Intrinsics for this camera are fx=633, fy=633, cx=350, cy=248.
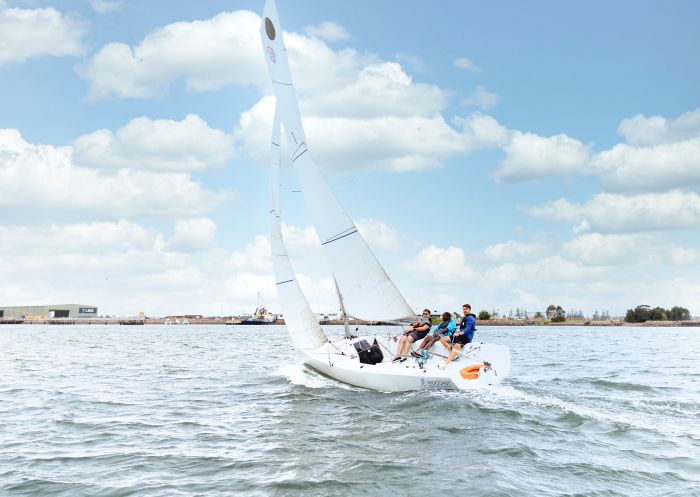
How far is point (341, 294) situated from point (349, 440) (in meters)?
9.24

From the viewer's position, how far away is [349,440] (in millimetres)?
13125

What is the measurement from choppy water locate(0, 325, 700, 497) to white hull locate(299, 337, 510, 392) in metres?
0.39

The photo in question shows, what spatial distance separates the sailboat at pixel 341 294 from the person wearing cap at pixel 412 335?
1.35 ft

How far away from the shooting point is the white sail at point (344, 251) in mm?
21078

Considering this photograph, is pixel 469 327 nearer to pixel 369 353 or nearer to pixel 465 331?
pixel 465 331

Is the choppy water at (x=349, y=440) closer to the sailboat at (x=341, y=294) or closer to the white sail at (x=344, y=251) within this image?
the sailboat at (x=341, y=294)

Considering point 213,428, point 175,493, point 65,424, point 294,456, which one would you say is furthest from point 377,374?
point 175,493

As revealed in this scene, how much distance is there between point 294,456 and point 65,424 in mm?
6975

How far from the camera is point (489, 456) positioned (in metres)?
11.6

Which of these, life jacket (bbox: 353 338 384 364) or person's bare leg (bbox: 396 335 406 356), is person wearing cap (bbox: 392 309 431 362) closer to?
person's bare leg (bbox: 396 335 406 356)

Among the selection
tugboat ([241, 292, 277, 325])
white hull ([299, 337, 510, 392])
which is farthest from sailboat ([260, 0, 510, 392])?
tugboat ([241, 292, 277, 325])

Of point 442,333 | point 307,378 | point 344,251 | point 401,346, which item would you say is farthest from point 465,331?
point 307,378

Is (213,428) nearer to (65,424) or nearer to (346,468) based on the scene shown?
(65,424)

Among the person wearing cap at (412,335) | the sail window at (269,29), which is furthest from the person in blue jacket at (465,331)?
the sail window at (269,29)
